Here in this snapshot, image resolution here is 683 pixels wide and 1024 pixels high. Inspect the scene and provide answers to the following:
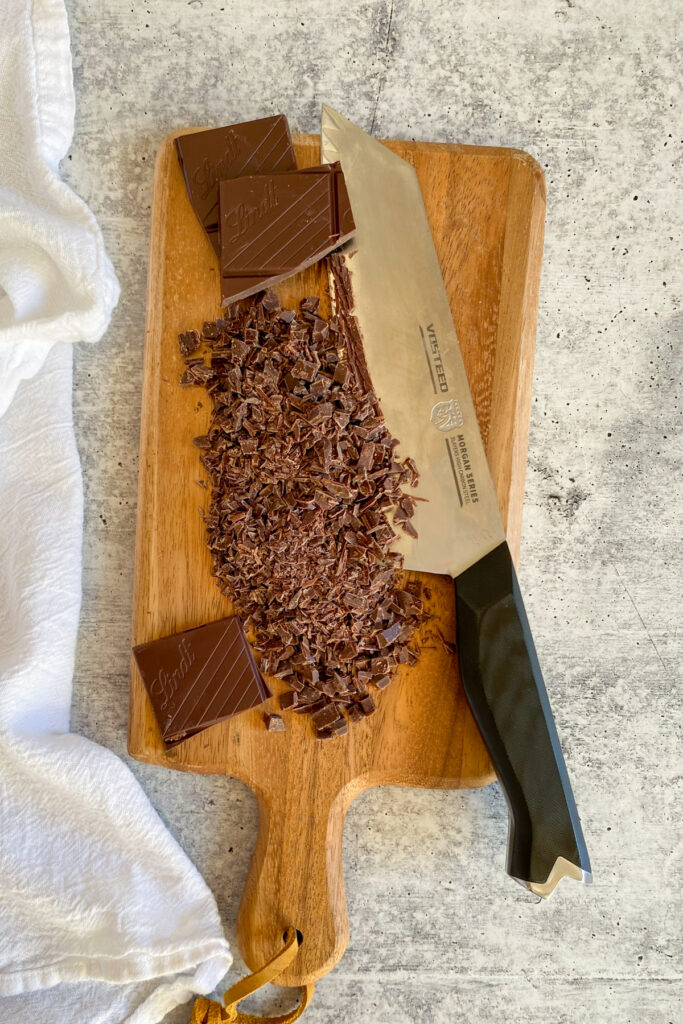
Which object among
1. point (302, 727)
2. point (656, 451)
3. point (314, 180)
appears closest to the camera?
point (314, 180)

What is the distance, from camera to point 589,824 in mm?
1314

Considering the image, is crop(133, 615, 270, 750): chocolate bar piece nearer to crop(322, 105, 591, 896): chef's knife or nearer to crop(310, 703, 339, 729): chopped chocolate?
crop(310, 703, 339, 729): chopped chocolate

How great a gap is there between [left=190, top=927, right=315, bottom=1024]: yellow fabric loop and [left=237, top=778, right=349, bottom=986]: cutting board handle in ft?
0.09

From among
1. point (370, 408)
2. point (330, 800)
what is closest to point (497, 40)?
point (370, 408)

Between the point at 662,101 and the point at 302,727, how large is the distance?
4.44 feet

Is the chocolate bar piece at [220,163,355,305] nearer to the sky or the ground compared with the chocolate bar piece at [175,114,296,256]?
nearer to the ground

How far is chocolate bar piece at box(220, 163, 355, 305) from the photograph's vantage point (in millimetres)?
1096

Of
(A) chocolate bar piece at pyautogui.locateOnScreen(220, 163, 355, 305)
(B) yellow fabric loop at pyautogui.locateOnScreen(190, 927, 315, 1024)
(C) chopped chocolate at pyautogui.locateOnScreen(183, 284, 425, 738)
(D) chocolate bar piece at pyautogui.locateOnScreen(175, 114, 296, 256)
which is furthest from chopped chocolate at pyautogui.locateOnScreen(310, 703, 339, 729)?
(D) chocolate bar piece at pyautogui.locateOnScreen(175, 114, 296, 256)

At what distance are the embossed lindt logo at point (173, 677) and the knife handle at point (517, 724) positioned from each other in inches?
18.9

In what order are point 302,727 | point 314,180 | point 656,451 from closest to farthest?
1. point 314,180
2. point 302,727
3. point 656,451

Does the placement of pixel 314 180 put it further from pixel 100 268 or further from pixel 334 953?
pixel 334 953

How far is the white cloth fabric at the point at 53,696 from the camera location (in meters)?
1.16

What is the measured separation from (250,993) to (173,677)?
556 mm

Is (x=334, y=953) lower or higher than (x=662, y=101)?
lower
